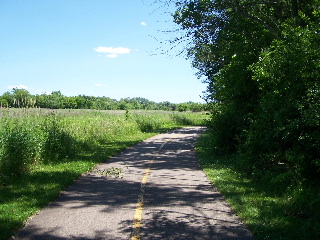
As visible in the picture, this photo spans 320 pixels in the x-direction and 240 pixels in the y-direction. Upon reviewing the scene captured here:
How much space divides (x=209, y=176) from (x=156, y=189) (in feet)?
8.34

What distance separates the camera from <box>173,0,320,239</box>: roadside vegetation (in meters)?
7.20

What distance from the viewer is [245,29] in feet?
52.1

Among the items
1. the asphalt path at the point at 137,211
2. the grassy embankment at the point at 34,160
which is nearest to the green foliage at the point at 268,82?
the asphalt path at the point at 137,211

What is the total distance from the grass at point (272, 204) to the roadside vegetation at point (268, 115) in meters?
0.02

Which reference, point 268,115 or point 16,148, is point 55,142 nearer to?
point 16,148

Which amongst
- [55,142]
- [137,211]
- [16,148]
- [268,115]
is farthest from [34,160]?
[268,115]

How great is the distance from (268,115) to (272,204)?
10.6 feet

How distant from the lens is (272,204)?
7594 mm

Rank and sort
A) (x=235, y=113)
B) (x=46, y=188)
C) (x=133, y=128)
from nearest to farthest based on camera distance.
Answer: (x=46, y=188), (x=235, y=113), (x=133, y=128)

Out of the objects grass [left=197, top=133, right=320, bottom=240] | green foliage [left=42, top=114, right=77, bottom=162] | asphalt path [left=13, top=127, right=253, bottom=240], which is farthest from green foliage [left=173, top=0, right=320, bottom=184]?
green foliage [left=42, top=114, right=77, bottom=162]

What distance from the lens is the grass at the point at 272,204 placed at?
5879mm

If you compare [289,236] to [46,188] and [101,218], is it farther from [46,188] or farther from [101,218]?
[46,188]

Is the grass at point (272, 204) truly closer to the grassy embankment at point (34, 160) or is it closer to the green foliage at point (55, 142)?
the grassy embankment at point (34, 160)

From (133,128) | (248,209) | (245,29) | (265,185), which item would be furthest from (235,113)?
(133,128)
